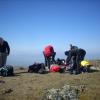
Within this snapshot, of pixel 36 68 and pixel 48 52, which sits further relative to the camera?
pixel 48 52

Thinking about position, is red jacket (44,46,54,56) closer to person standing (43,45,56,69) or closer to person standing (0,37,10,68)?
person standing (43,45,56,69)

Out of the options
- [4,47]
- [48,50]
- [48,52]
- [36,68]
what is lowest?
Answer: [36,68]

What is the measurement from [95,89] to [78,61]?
5241 mm

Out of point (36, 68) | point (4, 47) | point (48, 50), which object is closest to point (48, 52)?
point (48, 50)

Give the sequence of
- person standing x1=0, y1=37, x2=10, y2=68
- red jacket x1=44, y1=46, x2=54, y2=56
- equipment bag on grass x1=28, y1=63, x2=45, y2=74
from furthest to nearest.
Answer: red jacket x1=44, y1=46, x2=54, y2=56, equipment bag on grass x1=28, y1=63, x2=45, y2=74, person standing x1=0, y1=37, x2=10, y2=68

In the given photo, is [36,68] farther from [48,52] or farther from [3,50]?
[3,50]

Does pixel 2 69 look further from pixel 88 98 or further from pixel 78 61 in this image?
pixel 88 98

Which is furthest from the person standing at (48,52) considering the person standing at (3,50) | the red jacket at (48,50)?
the person standing at (3,50)

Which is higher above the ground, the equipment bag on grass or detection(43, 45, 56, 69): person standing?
detection(43, 45, 56, 69): person standing

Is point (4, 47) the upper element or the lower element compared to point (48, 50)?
upper

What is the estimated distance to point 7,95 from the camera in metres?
6.52

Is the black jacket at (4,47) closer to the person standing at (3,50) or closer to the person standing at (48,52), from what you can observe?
the person standing at (3,50)

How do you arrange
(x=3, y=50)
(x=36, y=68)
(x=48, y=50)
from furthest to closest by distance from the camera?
(x=48, y=50)
(x=36, y=68)
(x=3, y=50)

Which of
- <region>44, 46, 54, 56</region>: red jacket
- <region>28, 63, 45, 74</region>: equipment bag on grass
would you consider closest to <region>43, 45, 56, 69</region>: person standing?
<region>44, 46, 54, 56</region>: red jacket
